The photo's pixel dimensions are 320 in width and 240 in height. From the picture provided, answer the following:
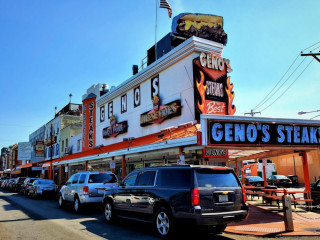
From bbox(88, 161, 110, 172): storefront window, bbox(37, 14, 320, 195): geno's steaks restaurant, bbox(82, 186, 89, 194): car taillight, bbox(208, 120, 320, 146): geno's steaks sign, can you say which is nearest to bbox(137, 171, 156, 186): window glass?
bbox(37, 14, 320, 195): geno's steaks restaurant

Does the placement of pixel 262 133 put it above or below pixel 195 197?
above

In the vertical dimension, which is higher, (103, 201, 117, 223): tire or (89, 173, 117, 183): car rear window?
(89, 173, 117, 183): car rear window

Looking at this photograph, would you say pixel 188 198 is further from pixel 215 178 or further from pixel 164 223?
pixel 164 223

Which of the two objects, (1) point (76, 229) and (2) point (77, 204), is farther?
(2) point (77, 204)

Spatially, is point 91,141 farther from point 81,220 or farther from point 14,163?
point 14,163

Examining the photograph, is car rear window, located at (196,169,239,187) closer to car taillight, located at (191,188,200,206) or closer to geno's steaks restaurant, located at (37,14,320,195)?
car taillight, located at (191,188,200,206)

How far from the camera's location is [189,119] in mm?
15625

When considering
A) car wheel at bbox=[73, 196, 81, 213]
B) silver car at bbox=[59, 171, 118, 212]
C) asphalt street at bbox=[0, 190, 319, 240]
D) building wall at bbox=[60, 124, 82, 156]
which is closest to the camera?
asphalt street at bbox=[0, 190, 319, 240]

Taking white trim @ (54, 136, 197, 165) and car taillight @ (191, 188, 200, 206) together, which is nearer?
car taillight @ (191, 188, 200, 206)

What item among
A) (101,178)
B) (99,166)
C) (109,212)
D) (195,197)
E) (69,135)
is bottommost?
(109,212)

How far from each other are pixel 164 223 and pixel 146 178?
5.15ft

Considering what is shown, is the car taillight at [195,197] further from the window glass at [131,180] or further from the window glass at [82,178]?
the window glass at [82,178]

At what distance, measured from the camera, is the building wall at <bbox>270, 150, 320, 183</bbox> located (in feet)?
116

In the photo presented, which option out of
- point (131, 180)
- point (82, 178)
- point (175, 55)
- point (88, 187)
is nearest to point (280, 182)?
point (175, 55)
